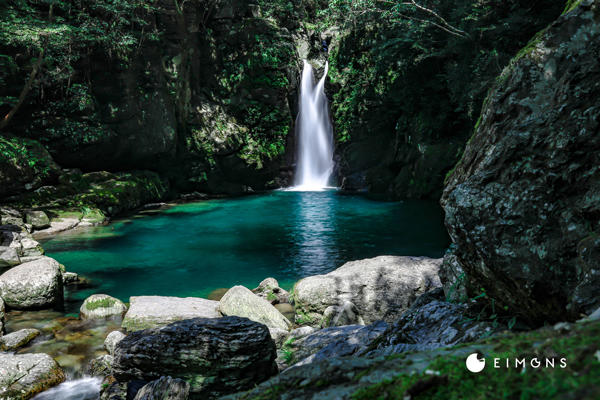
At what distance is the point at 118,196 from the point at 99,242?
5107 mm

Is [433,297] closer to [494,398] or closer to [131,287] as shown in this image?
[494,398]

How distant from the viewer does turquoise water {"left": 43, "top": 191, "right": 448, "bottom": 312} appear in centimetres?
978

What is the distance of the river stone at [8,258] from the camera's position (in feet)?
29.2

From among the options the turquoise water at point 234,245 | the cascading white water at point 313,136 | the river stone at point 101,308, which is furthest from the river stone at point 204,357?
the cascading white water at point 313,136

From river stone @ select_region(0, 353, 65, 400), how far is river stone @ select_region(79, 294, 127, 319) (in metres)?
1.87

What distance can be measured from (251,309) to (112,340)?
2281mm

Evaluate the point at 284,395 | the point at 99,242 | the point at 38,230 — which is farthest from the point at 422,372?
the point at 38,230

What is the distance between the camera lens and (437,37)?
17.6m

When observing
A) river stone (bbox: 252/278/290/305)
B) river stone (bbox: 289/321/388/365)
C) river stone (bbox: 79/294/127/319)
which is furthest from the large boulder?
river stone (bbox: 79/294/127/319)

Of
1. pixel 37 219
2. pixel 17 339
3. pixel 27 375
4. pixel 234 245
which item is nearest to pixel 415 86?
pixel 234 245

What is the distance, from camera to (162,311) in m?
6.73

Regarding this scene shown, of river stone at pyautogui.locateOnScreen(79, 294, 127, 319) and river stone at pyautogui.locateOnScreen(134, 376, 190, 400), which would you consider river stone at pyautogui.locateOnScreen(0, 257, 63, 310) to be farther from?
river stone at pyautogui.locateOnScreen(134, 376, 190, 400)

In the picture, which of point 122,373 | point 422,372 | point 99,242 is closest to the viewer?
point 422,372

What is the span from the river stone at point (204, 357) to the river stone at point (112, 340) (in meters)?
1.60
